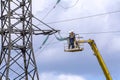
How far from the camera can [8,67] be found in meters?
168

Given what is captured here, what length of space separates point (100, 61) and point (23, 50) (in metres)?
8.61

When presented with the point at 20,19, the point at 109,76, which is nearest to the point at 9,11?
the point at 20,19

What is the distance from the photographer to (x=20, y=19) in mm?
170750

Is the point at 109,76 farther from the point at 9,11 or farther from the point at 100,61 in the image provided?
the point at 9,11

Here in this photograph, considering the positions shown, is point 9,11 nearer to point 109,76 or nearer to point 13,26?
point 13,26

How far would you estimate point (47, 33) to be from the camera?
170125 mm

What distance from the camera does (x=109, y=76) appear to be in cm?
16600

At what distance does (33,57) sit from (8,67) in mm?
2972

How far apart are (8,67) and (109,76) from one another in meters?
9.68

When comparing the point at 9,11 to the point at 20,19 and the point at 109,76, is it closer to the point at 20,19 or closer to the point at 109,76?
the point at 20,19

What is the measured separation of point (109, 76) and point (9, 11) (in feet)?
39.3

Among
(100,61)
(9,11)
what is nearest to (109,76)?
(100,61)

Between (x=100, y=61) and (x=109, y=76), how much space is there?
1.62 meters

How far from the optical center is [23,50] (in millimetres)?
170750
